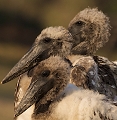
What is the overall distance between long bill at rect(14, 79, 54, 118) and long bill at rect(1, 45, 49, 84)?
0.57m

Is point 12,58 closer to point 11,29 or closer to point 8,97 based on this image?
point 11,29

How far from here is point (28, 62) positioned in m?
5.64

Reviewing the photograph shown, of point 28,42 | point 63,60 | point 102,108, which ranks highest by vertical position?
point 28,42

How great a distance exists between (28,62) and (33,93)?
0.67 metres

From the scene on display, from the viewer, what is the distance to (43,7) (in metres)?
19.0

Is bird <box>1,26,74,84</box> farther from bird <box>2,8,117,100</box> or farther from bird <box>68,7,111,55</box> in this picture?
bird <box>68,7,111,55</box>

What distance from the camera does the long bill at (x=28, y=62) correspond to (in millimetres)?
5590

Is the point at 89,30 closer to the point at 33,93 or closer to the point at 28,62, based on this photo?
the point at 28,62

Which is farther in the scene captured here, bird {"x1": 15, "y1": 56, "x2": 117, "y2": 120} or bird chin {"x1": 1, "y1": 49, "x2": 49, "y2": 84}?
bird chin {"x1": 1, "y1": 49, "x2": 49, "y2": 84}

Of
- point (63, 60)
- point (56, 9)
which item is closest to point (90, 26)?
point (63, 60)

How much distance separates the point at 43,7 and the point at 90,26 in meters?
12.6

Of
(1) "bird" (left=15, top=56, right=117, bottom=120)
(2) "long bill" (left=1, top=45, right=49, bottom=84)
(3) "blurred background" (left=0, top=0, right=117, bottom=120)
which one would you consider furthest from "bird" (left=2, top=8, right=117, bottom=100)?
(3) "blurred background" (left=0, top=0, right=117, bottom=120)

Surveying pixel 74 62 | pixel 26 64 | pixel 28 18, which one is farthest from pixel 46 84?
pixel 28 18

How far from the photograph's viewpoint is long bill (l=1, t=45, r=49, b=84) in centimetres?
559
